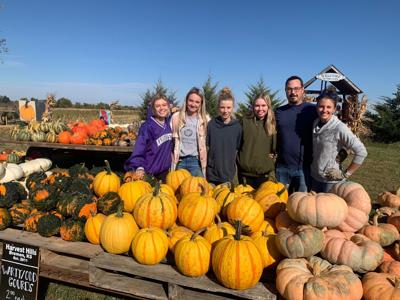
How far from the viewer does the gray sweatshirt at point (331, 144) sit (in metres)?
3.34

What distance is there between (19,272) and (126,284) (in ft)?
3.41

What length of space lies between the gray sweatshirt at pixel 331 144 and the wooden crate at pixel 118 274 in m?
1.78

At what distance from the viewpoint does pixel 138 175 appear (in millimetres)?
3217

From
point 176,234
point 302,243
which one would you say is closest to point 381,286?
point 302,243

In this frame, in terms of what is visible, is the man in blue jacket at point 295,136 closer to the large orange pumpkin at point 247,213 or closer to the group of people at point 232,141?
the group of people at point 232,141

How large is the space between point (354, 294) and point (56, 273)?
2302 millimetres

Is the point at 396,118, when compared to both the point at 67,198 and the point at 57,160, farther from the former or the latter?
the point at 67,198

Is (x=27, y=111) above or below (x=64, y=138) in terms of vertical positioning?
above

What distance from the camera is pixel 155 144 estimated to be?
13.0 ft

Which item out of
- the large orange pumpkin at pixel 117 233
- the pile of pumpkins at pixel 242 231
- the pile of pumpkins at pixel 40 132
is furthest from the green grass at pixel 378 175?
the pile of pumpkins at pixel 40 132

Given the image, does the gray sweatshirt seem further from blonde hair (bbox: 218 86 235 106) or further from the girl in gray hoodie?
blonde hair (bbox: 218 86 235 106)

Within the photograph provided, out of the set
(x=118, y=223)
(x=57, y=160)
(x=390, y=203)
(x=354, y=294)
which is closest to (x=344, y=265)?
(x=354, y=294)

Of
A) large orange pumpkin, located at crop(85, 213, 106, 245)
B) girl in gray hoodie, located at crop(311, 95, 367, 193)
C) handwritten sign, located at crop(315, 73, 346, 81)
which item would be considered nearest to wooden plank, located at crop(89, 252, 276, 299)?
large orange pumpkin, located at crop(85, 213, 106, 245)

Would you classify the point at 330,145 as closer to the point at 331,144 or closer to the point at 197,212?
the point at 331,144
